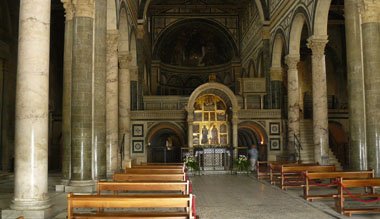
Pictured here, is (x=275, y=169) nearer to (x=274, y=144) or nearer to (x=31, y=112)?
A: (x=274, y=144)

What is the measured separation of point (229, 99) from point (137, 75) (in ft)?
21.8

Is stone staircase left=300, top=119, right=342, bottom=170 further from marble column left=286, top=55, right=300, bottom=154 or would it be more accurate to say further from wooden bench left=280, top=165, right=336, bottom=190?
wooden bench left=280, top=165, right=336, bottom=190

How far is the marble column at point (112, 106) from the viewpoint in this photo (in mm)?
17344

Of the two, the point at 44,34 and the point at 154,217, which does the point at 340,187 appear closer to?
the point at 154,217

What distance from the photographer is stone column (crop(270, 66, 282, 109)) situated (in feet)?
96.3

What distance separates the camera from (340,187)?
33.6 feet

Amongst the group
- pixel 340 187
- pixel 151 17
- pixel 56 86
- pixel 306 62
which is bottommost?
pixel 340 187

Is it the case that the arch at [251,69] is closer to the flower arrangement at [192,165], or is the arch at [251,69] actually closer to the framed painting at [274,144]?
the framed painting at [274,144]

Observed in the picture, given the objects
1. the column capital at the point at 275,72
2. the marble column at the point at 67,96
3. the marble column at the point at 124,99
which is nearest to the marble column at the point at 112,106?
the marble column at the point at 67,96

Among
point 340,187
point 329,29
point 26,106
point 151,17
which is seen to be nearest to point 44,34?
point 26,106

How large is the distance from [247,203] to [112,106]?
27.6 ft

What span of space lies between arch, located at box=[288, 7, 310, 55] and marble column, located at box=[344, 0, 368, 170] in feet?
27.1

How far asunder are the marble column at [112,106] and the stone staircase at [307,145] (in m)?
12.0

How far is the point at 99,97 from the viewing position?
13.8m
